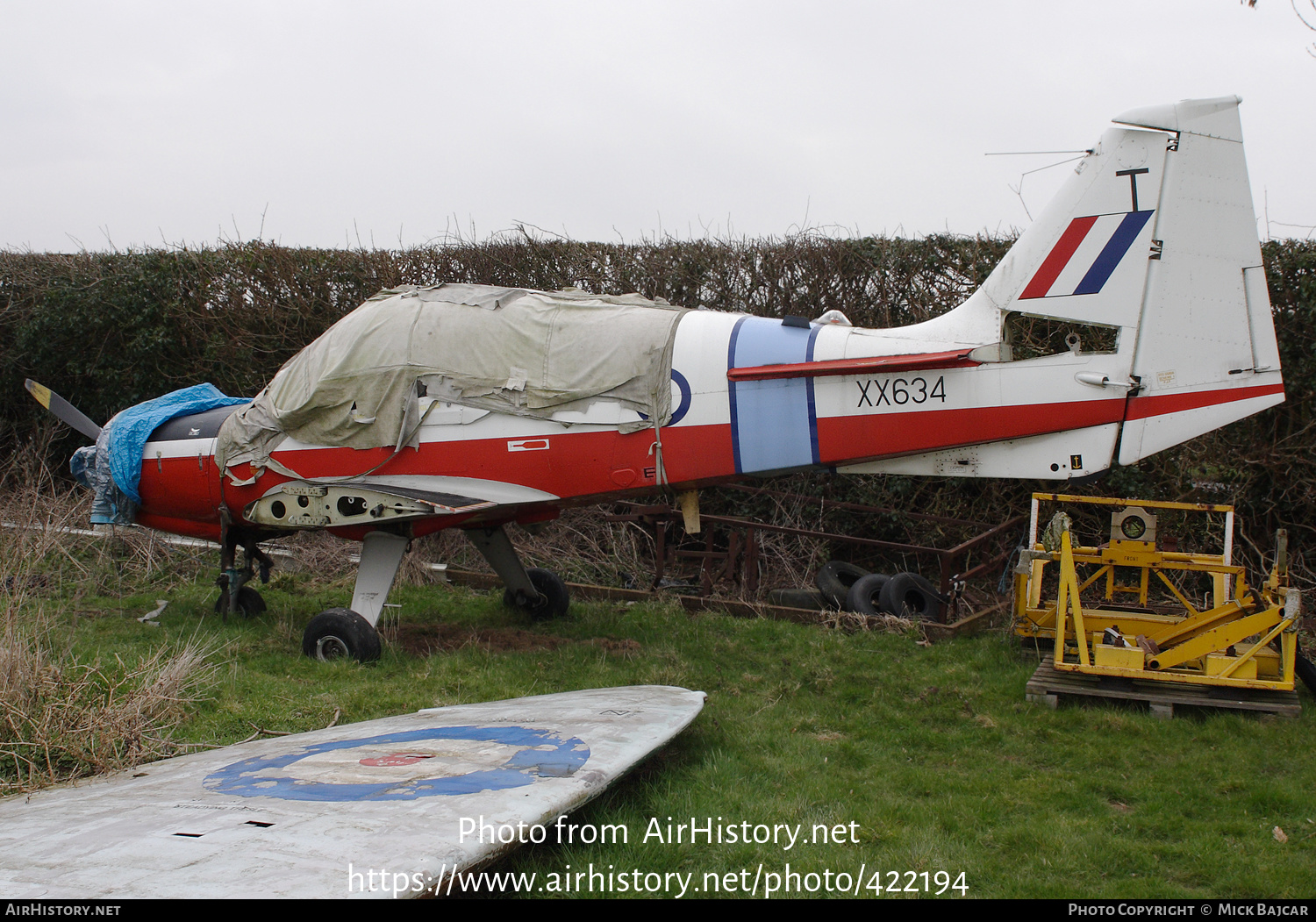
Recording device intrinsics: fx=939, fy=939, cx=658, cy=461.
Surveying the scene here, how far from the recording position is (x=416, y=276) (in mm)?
12352

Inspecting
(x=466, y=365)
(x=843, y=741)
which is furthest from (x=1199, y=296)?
(x=466, y=365)

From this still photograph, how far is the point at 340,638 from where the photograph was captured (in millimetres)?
7086

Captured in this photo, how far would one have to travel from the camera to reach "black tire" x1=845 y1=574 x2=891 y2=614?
330 inches

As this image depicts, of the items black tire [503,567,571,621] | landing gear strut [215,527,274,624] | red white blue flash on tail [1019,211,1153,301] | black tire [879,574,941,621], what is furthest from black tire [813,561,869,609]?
landing gear strut [215,527,274,624]

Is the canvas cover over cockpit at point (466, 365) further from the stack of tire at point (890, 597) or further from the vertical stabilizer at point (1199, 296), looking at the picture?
the vertical stabilizer at point (1199, 296)

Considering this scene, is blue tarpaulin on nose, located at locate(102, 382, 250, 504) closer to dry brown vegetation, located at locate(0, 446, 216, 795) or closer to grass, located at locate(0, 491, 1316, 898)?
grass, located at locate(0, 491, 1316, 898)

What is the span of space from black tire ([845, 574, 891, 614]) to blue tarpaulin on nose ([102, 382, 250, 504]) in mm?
5771

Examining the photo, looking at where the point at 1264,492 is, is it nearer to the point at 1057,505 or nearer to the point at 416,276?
the point at 1057,505

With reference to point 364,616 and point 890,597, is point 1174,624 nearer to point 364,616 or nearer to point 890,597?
point 890,597

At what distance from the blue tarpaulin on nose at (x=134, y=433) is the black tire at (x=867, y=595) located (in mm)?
5771

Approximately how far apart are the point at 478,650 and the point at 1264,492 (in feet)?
24.7

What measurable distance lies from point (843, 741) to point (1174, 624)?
2.93 m

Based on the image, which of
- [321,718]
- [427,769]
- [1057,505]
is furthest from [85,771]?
[1057,505]
